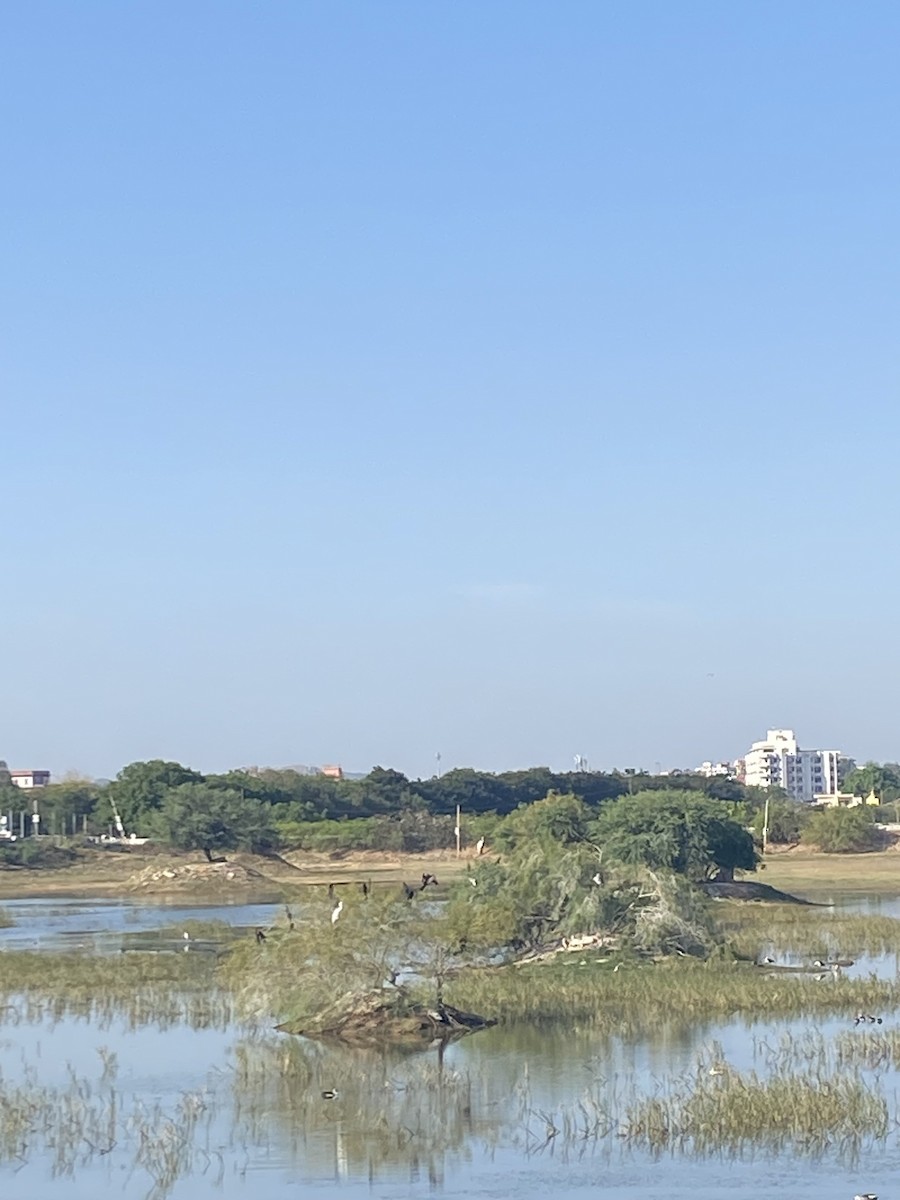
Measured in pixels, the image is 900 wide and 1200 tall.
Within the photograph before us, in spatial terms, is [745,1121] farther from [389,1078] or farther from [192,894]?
[192,894]

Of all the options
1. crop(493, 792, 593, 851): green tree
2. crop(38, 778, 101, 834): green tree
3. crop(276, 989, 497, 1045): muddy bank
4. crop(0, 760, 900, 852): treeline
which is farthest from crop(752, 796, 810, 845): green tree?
crop(276, 989, 497, 1045): muddy bank

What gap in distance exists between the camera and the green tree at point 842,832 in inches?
4695

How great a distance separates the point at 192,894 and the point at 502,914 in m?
47.5

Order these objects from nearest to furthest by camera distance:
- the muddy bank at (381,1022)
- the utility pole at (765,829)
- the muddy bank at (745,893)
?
the muddy bank at (381,1022)
the muddy bank at (745,893)
the utility pole at (765,829)

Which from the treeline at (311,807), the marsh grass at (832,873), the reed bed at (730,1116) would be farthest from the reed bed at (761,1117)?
the treeline at (311,807)

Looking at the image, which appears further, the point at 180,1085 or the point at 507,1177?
the point at 180,1085

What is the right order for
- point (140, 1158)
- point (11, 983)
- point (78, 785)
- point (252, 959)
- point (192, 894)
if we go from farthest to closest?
1. point (78, 785)
2. point (192, 894)
3. point (11, 983)
4. point (252, 959)
5. point (140, 1158)

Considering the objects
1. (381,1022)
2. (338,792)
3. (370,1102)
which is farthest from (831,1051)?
(338,792)

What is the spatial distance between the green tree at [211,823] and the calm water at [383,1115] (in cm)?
6853

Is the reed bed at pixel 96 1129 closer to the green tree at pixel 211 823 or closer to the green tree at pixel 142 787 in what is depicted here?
the green tree at pixel 211 823

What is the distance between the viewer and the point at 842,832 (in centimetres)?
11975

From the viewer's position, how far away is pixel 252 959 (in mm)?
34406

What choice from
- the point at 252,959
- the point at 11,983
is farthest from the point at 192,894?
the point at 252,959

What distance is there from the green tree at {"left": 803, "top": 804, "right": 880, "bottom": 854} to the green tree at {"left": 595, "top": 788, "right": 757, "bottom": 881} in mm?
43882
